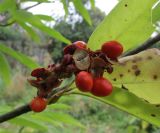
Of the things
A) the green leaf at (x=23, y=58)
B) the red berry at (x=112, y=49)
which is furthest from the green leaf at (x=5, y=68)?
the red berry at (x=112, y=49)

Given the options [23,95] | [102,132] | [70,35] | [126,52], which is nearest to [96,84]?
[126,52]

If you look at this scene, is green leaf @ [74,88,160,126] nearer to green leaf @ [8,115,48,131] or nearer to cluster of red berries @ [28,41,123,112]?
cluster of red berries @ [28,41,123,112]

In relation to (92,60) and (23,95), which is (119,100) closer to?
(92,60)

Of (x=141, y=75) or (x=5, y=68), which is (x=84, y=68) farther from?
(x=5, y=68)

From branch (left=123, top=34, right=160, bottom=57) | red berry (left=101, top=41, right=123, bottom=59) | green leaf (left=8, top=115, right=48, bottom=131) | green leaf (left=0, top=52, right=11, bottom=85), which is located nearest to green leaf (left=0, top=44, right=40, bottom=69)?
green leaf (left=0, top=52, right=11, bottom=85)

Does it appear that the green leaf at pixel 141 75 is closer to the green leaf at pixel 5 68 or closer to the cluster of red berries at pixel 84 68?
the cluster of red berries at pixel 84 68

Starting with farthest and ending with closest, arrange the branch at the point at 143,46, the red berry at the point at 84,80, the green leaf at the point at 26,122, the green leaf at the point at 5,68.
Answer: the green leaf at the point at 5,68 < the green leaf at the point at 26,122 < the branch at the point at 143,46 < the red berry at the point at 84,80
